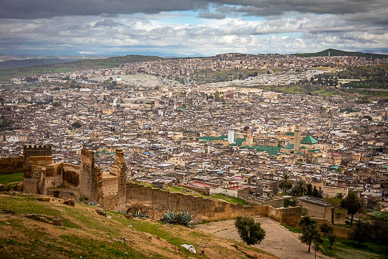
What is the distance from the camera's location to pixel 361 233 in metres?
24.1

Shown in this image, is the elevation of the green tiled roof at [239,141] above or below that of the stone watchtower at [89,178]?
below

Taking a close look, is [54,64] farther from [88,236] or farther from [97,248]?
[97,248]

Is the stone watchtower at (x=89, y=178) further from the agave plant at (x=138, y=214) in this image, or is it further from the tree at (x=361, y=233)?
the tree at (x=361, y=233)

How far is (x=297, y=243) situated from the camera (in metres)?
19.1

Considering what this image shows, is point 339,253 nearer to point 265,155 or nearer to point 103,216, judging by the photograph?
point 103,216

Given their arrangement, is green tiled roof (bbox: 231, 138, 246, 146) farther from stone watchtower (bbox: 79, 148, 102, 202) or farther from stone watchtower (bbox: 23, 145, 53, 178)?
stone watchtower (bbox: 79, 148, 102, 202)

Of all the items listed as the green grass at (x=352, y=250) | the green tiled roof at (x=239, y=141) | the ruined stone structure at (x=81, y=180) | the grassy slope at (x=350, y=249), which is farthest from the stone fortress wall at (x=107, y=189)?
the green tiled roof at (x=239, y=141)

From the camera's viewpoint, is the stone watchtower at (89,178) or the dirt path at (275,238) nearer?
the stone watchtower at (89,178)

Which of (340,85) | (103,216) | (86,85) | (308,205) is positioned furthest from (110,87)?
(103,216)

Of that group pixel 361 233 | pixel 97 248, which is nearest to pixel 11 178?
pixel 97 248

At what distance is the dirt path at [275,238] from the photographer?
17.6m

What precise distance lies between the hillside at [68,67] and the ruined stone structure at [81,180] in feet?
342

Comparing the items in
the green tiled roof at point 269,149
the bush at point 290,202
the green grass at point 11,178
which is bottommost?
the green tiled roof at point 269,149

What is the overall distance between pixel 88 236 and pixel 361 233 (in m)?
18.4
